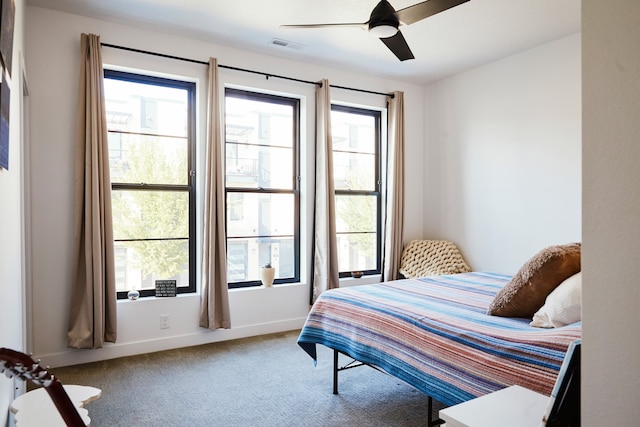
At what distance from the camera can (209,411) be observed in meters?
2.61

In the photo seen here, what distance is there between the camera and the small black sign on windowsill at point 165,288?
378 centimetres

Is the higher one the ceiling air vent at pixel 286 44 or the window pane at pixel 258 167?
the ceiling air vent at pixel 286 44

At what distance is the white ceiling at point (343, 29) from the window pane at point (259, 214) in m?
1.44

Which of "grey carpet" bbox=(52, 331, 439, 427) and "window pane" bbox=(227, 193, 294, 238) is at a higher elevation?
"window pane" bbox=(227, 193, 294, 238)

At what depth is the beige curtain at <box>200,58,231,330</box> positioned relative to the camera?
3826 mm

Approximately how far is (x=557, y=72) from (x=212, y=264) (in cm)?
352

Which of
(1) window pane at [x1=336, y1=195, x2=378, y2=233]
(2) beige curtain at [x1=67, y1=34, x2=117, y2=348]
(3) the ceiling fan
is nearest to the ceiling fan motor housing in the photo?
(3) the ceiling fan

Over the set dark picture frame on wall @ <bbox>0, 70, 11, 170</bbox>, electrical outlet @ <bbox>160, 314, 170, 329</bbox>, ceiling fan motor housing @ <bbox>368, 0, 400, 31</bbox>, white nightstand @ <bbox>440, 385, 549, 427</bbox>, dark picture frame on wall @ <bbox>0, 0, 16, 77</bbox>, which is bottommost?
electrical outlet @ <bbox>160, 314, 170, 329</bbox>

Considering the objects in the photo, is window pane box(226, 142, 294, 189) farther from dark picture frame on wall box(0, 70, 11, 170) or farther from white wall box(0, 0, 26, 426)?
dark picture frame on wall box(0, 70, 11, 170)

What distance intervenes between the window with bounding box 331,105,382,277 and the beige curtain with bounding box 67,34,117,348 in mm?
2379

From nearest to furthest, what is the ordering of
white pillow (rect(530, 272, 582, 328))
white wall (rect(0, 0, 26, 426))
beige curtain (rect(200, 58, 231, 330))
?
white wall (rect(0, 0, 26, 426)) → white pillow (rect(530, 272, 582, 328)) → beige curtain (rect(200, 58, 231, 330))

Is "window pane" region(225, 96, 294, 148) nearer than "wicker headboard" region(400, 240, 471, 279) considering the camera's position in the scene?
Yes

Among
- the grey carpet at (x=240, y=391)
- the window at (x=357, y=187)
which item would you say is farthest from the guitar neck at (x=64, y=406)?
the window at (x=357, y=187)

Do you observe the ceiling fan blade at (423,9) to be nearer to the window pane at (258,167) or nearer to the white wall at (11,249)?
the white wall at (11,249)
